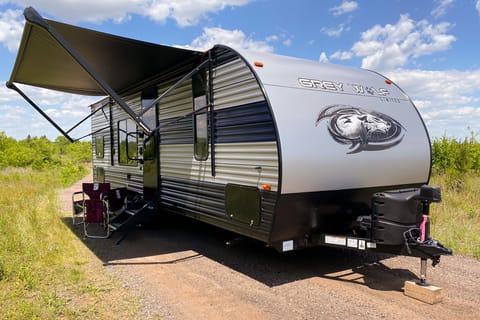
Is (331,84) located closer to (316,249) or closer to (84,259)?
(316,249)

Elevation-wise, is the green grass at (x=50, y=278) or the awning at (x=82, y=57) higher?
the awning at (x=82, y=57)

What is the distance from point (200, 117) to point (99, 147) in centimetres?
580

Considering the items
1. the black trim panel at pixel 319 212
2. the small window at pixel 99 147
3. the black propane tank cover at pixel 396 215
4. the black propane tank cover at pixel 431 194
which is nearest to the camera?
the black propane tank cover at pixel 431 194

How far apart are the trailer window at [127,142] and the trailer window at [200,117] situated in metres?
2.29

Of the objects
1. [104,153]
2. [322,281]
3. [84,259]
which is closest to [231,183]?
[322,281]

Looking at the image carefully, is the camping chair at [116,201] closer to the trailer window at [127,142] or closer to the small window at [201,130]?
the trailer window at [127,142]

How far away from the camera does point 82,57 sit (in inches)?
231

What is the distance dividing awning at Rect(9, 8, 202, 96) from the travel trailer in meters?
0.03

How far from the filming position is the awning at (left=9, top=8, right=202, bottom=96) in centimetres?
487

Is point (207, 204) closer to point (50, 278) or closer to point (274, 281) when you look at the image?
point (274, 281)

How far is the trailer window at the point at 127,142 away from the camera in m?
8.02

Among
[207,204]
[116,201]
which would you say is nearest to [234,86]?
[207,204]

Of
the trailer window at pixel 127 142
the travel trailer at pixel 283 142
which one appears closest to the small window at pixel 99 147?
the trailer window at pixel 127 142

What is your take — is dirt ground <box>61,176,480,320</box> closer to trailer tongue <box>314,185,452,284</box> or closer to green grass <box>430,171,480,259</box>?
trailer tongue <box>314,185,452,284</box>
